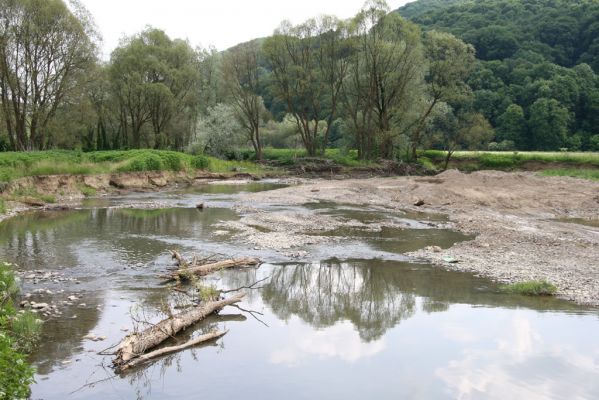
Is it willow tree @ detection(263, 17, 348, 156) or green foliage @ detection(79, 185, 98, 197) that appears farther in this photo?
willow tree @ detection(263, 17, 348, 156)

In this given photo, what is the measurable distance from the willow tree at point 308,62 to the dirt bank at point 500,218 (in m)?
26.6

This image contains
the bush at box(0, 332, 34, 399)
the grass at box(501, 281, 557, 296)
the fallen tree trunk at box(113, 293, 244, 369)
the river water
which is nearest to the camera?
the bush at box(0, 332, 34, 399)

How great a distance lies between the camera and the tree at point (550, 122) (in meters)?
84.6

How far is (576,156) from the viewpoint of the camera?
59125 millimetres

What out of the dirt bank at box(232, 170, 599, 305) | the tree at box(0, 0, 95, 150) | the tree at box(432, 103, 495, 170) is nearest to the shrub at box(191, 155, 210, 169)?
the tree at box(0, 0, 95, 150)

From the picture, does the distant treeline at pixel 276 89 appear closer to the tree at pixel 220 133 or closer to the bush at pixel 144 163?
the tree at pixel 220 133

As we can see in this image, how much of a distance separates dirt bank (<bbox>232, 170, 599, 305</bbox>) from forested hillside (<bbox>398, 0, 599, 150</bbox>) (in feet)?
161

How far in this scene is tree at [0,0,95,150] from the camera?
45.1m

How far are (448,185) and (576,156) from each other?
29832mm

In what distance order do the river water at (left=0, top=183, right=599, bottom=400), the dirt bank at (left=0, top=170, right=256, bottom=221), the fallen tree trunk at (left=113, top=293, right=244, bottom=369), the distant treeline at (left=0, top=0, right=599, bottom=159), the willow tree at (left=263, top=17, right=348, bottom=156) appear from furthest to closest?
1. the willow tree at (left=263, top=17, right=348, bottom=156)
2. the distant treeline at (left=0, top=0, right=599, bottom=159)
3. the dirt bank at (left=0, top=170, right=256, bottom=221)
4. the fallen tree trunk at (left=113, top=293, right=244, bottom=369)
5. the river water at (left=0, top=183, right=599, bottom=400)

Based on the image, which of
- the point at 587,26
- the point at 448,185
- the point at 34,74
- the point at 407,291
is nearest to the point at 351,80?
the point at 448,185

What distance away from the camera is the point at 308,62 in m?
69.6

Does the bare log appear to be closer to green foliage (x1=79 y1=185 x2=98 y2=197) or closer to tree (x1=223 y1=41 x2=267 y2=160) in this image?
green foliage (x1=79 y1=185 x2=98 y2=197)

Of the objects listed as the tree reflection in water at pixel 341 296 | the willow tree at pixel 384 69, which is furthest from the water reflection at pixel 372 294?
the willow tree at pixel 384 69
